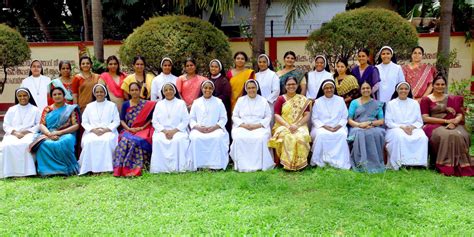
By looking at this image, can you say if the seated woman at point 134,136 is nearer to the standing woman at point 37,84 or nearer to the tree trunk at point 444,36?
the standing woman at point 37,84

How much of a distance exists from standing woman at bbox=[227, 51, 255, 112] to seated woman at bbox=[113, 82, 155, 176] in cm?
125

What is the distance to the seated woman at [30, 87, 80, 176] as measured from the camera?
6074 mm

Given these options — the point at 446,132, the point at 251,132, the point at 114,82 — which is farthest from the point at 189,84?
the point at 446,132

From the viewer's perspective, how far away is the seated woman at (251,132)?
612cm

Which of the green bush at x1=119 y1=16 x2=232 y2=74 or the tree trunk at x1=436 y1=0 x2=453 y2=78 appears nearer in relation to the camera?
the green bush at x1=119 y1=16 x2=232 y2=74

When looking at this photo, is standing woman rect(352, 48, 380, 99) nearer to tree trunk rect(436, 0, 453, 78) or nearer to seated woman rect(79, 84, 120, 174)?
tree trunk rect(436, 0, 453, 78)

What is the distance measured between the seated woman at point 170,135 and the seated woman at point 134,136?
129 mm

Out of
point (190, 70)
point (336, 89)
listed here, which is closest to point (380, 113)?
point (336, 89)

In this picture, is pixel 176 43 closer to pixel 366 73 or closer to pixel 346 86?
pixel 346 86

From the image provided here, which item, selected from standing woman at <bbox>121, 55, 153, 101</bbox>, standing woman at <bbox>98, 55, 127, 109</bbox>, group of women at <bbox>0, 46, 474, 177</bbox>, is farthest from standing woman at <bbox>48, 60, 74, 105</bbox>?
standing woman at <bbox>121, 55, 153, 101</bbox>

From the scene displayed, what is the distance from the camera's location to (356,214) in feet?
14.2

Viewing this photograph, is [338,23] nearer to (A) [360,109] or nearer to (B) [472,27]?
(A) [360,109]

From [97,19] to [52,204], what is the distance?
17.1 ft

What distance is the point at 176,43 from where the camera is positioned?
745 centimetres
